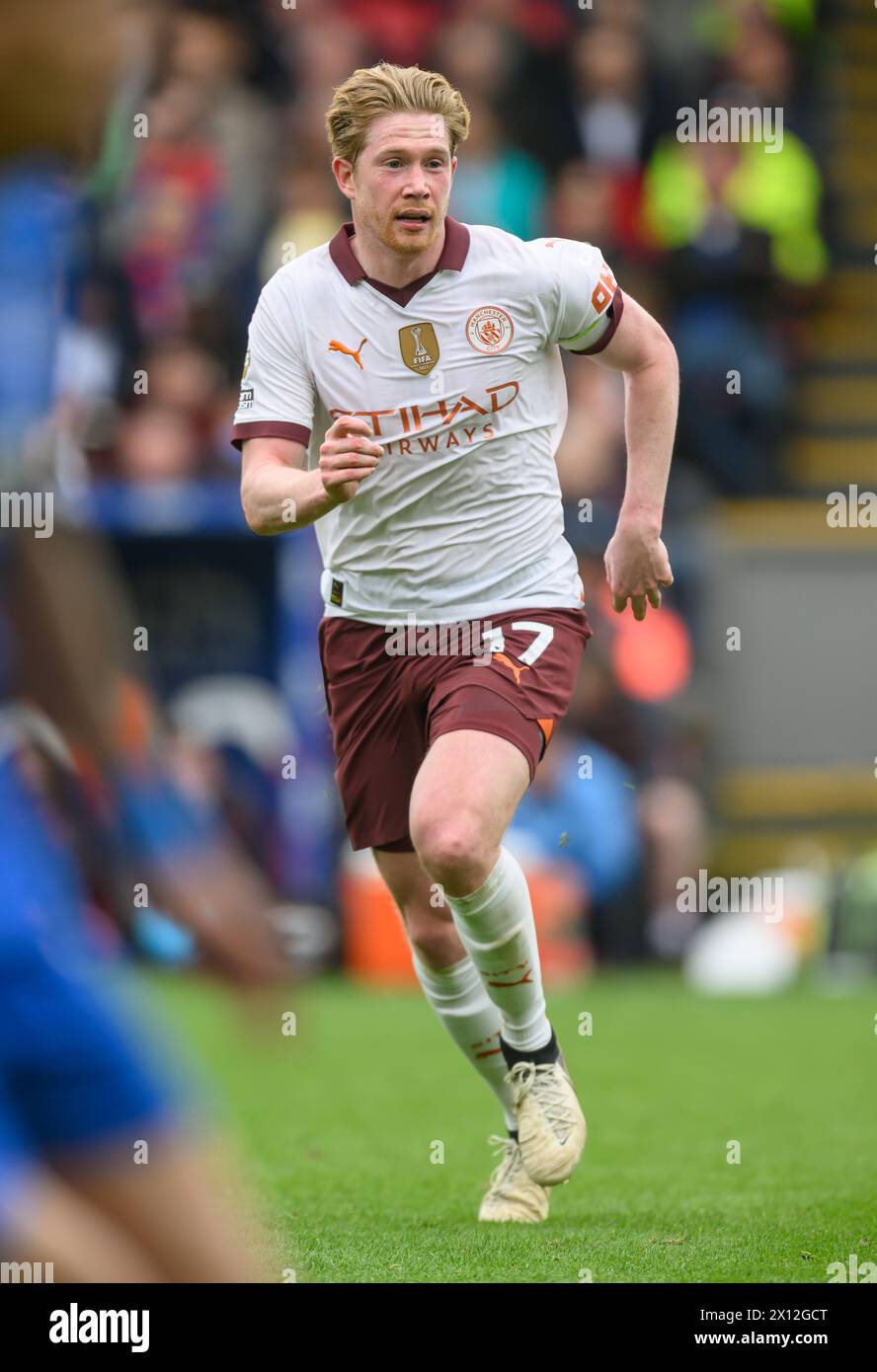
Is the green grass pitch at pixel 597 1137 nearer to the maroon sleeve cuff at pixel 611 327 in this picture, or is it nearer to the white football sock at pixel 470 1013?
the white football sock at pixel 470 1013

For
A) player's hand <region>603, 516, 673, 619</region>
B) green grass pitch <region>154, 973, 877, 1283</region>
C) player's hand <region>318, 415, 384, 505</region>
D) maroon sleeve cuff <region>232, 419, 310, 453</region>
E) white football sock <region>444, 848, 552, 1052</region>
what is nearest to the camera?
player's hand <region>318, 415, 384, 505</region>

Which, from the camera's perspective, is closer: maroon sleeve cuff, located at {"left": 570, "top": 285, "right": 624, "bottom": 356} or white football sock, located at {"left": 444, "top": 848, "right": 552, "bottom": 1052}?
white football sock, located at {"left": 444, "top": 848, "right": 552, "bottom": 1052}

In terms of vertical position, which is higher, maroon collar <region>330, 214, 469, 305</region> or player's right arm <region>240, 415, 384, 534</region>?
maroon collar <region>330, 214, 469, 305</region>

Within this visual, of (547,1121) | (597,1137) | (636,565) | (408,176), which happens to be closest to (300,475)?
(408,176)

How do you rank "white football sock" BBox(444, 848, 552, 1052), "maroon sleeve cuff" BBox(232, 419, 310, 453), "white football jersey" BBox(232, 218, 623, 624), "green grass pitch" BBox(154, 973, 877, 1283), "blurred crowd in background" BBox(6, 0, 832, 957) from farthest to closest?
"blurred crowd in background" BBox(6, 0, 832, 957) → "white football jersey" BBox(232, 218, 623, 624) → "maroon sleeve cuff" BBox(232, 419, 310, 453) → "white football sock" BBox(444, 848, 552, 1052) → "green grass pitch" BBox(154, 973, 877, 1283)

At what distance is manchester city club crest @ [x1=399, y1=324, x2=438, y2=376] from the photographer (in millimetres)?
5410

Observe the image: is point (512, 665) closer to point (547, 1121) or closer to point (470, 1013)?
point (470, 1013)

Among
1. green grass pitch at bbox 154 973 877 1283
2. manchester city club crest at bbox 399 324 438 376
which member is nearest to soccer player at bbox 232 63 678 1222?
manchester city club crest at bbox 399 324 438 376

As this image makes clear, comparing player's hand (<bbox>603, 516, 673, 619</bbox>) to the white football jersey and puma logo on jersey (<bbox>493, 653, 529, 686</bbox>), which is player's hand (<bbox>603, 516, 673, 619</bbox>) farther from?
puma logo on jersey (<bbox>493, 653, 529, 686</bbox>)

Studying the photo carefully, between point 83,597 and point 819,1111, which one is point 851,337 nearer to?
point 819,1111

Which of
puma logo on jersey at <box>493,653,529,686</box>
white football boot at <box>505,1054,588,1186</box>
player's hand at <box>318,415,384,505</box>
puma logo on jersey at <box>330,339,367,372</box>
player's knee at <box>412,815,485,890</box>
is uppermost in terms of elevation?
puma logo on jersey at <box>330,339,367,372</box>

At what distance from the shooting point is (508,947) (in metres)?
5.27

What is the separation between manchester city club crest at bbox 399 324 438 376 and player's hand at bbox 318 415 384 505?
2.36ft
